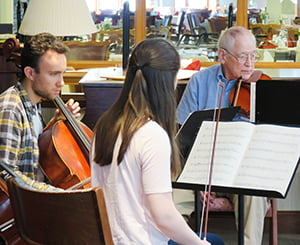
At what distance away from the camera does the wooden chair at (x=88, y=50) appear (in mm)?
8328

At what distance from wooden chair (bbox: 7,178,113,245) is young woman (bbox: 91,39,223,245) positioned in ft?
0.50

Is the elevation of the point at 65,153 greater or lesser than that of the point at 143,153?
lesser

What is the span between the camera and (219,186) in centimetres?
243

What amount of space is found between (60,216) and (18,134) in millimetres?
849

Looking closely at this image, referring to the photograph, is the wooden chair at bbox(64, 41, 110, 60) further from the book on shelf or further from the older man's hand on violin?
the book on shelf

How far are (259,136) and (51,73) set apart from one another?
33.8 inches

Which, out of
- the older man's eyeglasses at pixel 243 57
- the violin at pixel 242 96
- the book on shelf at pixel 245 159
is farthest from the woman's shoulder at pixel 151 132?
the older man's eyeglasses at pixel 243 57

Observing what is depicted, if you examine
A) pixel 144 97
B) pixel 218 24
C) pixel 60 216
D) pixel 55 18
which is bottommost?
pixel 60 216

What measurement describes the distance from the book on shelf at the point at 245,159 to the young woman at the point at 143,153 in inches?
16.3

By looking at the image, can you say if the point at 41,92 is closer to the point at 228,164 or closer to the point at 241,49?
the point at 228,164

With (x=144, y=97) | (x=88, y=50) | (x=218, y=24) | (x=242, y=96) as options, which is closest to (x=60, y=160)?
(x=144, y=97)

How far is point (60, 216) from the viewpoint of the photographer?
192cm

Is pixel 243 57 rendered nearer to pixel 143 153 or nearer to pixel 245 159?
pixel 245 159

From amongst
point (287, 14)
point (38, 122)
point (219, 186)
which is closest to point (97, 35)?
point (287, 14)
